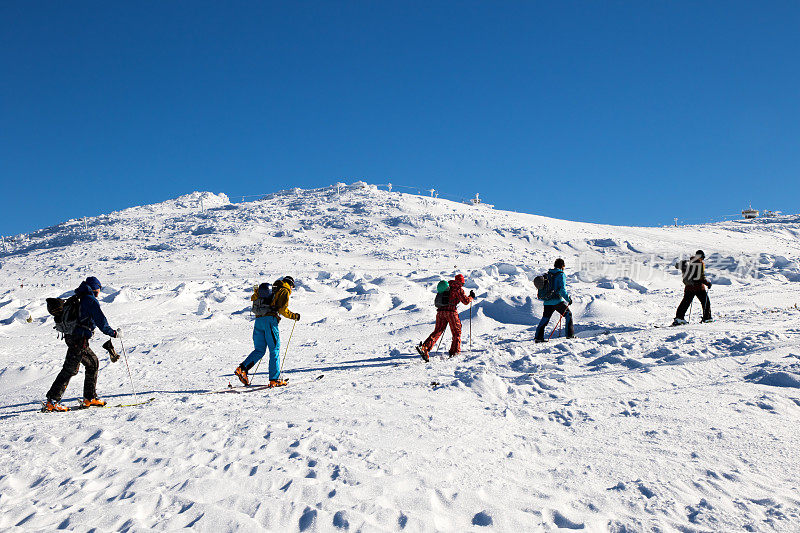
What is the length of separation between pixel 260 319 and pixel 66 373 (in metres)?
2.49

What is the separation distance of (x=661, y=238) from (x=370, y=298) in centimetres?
3471

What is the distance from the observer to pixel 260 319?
23.9 feet

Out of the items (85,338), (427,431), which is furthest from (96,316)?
(427,431)

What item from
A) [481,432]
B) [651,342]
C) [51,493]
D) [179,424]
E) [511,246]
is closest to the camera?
[51,493]

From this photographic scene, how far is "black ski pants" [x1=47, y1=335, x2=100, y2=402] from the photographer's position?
623 cm

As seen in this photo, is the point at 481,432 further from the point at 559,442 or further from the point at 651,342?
the point at 651,342

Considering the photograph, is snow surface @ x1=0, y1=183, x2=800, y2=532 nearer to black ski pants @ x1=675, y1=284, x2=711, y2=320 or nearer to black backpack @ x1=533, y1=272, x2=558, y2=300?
black ski pants @ x1=675, y1=284, x2=711, y2=320

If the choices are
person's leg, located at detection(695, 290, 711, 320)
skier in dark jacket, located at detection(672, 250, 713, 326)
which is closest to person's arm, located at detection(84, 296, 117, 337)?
skier in dark jacket, located at detection(672, 250, 713, 326)

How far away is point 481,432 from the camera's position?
14.9 feet

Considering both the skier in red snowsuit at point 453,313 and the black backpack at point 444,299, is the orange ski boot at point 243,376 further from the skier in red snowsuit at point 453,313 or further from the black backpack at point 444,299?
the black backpack at point 444,299

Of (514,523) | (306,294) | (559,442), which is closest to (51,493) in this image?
(514,523)

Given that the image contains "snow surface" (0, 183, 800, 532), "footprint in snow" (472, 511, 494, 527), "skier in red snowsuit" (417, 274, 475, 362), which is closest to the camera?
"footprint in snow" (472, 511, 494, 527)

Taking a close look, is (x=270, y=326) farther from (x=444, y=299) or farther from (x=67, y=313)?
(x=444, y=299)

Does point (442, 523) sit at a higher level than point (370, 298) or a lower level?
lower
